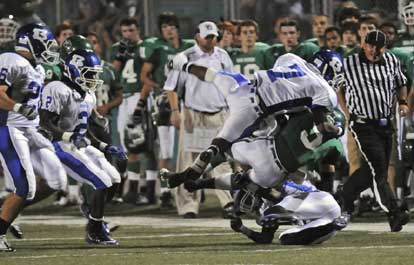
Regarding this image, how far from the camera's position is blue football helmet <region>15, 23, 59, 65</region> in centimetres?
Result: 1150

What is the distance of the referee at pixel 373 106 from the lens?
12.6m

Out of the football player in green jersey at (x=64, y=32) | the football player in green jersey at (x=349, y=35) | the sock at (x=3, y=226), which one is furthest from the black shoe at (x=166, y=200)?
the sock at (x=3, y=226)

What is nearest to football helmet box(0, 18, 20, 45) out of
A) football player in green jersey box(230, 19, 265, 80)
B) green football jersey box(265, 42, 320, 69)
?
football player in green jersey box(230, 19, 265, 80)

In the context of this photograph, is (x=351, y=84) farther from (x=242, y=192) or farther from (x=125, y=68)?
(x=125, y=68)

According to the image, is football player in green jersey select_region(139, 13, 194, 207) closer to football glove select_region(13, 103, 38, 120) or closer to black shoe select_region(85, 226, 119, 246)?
black shoe select_region(85, 226, 119, 246)

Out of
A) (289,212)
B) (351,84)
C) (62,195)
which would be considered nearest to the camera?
(289,212)

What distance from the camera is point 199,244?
11.5 meters

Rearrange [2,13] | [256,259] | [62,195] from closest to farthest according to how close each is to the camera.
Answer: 1. [256,259]
2. [62,195]
3. [2,13]

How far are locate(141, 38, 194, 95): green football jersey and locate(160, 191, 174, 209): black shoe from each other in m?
1.06

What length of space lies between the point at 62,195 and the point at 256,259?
738 cm

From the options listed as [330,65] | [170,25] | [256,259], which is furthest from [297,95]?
[170,25]

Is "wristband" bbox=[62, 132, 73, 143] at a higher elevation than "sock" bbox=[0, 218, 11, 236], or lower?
higher

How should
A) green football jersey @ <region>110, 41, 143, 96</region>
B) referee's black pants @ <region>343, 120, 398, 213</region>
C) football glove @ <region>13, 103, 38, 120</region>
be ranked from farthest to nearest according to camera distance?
green football jersey @ <region>110, 41, 143, 96</region> < referee's black pants @ <region>343, 120, 398, 213</region> < football glove @ <region>13, 103, 38, 120</region>

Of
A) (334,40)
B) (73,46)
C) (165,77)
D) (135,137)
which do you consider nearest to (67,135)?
(73,46)
